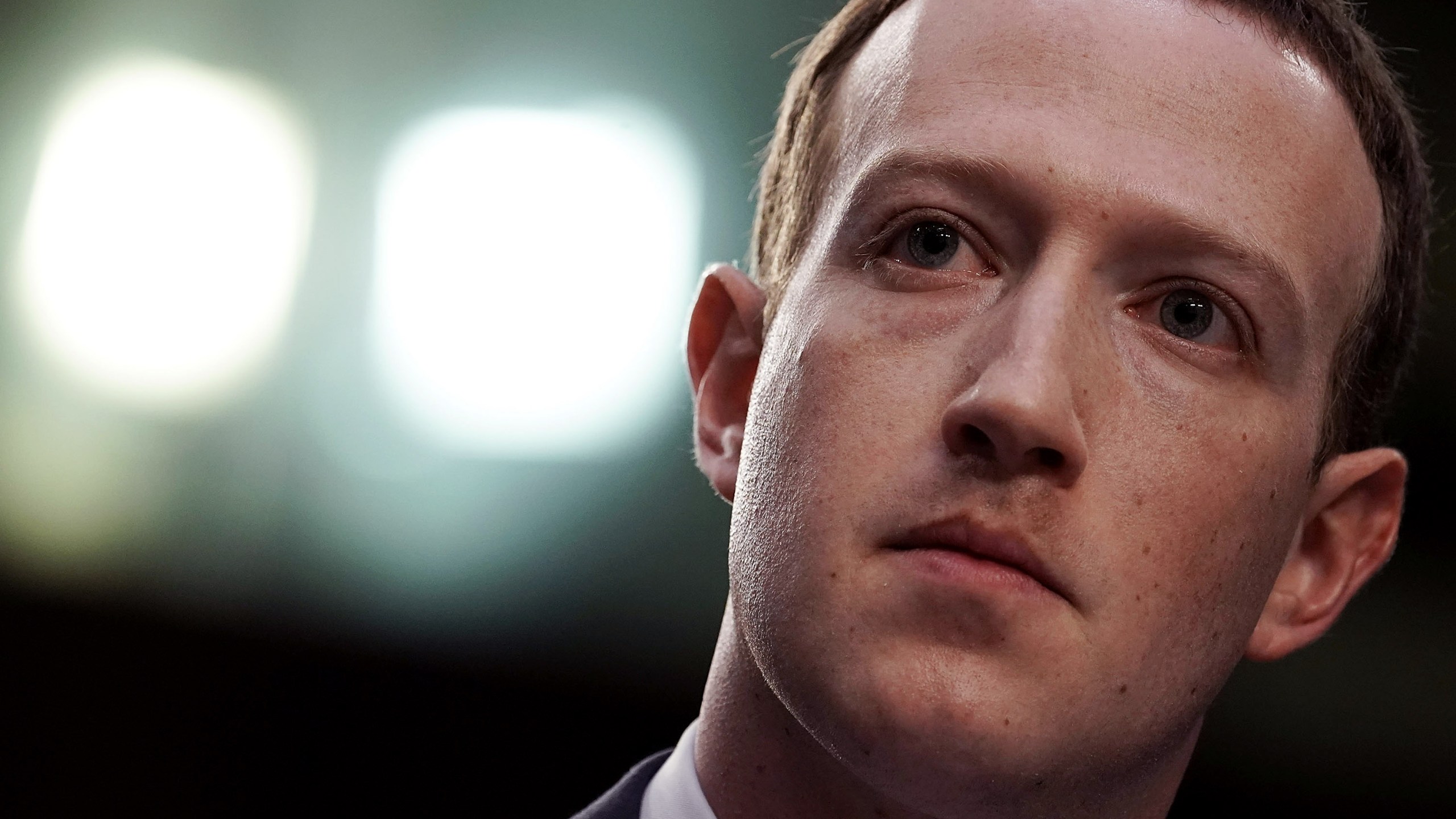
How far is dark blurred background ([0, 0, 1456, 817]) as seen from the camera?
15.6ft

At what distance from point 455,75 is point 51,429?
1.90m

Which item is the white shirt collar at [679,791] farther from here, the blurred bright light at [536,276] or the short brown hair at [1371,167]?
the blurred bright light at [536,276]

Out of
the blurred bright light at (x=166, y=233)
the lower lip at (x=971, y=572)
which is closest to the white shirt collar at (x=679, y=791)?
the lower lip at (x=971, y=572)

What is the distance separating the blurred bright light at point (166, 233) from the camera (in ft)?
17.2

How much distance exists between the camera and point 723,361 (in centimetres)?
220

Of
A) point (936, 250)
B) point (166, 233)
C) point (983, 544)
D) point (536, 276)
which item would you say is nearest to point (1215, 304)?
point (936, 250)

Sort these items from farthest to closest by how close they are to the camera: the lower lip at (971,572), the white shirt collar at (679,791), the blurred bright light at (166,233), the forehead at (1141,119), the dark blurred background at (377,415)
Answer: the blurred bright light at (166,233), the dark blurred background at (377,415), the white shirt collar at (679,791), the forehead at (1141,119), the lower lip at (971,572)

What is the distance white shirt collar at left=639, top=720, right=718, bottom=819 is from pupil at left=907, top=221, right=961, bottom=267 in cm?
75

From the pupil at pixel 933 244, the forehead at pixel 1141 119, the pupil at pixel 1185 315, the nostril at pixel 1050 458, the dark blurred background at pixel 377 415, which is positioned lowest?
the dark blurred background at pixel 377 415

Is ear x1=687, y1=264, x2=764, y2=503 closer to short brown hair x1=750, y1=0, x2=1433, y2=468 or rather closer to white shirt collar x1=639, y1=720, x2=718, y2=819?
short brown hair x1=750, y1=0, x2=1433, y2=468

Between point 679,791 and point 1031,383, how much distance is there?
80 cm

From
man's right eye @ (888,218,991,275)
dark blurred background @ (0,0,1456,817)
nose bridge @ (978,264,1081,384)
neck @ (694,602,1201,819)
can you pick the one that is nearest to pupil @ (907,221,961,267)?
man's right eye @ (888,218,991,275)

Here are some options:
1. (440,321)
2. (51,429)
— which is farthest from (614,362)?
(51,429)

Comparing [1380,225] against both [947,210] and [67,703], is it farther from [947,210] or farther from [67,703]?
[67,703]
